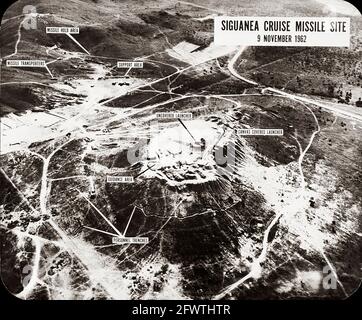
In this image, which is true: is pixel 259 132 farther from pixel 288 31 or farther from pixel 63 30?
pixel 63 30

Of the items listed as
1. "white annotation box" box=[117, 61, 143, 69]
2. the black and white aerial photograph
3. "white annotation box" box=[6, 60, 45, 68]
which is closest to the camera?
the black and white aerial photograph

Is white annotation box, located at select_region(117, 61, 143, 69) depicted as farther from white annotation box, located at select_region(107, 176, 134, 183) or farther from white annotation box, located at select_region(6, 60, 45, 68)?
white annotation box, located at select_region(107, 176, 134, 183)

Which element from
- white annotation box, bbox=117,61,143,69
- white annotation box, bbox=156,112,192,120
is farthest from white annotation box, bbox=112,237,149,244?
white annotation box, bbox=117,61,143,69

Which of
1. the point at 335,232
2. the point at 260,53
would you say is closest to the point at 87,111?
the point at 260,53

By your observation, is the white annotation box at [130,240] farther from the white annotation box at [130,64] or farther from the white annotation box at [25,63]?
the white annotation box at [25,63]

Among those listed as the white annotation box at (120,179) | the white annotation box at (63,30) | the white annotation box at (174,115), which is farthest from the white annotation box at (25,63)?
the white annotation box at (120,179)

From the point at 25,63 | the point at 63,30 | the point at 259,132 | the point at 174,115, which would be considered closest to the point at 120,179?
the point at 174,115
